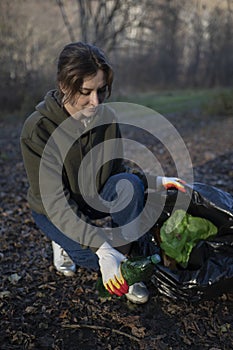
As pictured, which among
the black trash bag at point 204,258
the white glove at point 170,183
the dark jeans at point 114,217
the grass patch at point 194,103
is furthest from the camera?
the grass patch at point 194,103

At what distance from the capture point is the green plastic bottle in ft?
5.79

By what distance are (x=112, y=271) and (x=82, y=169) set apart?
632mm

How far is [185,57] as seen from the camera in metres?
18.0

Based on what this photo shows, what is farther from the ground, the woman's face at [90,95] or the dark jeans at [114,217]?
the woman's face at [90,95]

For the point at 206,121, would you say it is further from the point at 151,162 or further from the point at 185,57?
the point at 185,57

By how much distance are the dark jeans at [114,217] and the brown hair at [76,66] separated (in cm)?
57

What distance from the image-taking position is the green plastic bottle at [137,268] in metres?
1.77

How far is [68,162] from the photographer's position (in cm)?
203

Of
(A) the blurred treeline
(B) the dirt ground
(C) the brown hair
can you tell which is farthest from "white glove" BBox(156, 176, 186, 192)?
(A) the blurred treeline

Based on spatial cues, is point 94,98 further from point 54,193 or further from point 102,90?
point 54,193

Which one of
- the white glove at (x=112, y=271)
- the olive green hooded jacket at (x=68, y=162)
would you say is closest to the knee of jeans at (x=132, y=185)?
the olive green hooded jacket at (x=68, y=162)

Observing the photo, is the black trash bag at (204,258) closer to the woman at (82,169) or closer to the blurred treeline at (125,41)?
the woman at (82,169)

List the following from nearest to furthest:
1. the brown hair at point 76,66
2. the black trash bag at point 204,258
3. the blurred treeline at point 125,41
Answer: the brown hair at point 76,66
the black trash bag at point 204,258
the blurred treeline at point 125,41

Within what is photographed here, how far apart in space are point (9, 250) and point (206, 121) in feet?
22.4
